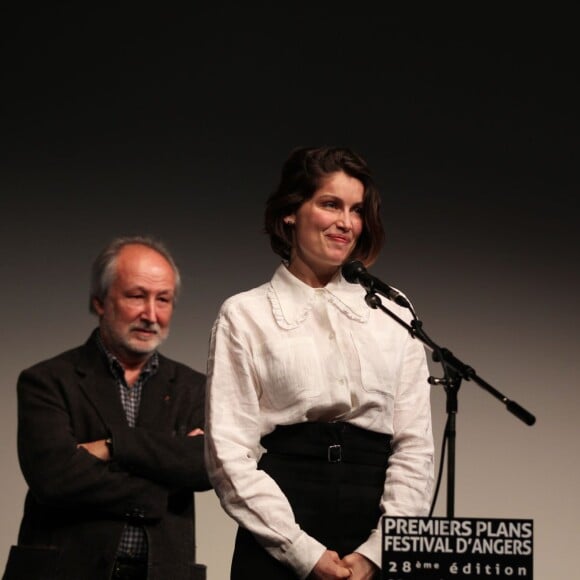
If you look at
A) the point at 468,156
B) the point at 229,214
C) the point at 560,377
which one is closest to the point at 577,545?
the point at 560,377

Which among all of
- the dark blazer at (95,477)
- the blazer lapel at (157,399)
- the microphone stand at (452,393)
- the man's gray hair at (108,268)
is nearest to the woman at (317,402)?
the microphone stand at (452,393)

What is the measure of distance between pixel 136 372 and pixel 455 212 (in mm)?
1999

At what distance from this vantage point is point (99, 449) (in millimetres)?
3256

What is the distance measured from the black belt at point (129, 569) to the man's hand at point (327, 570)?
0.89 m

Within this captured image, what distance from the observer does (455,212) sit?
16.2 feet

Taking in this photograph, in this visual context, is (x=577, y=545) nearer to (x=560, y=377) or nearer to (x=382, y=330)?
(x=560, y=377)

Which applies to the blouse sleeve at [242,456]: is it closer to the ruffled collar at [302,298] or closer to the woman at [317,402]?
the woman at [317,402]

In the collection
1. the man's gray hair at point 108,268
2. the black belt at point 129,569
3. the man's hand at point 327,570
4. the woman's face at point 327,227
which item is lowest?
the man's hand at point 327,570

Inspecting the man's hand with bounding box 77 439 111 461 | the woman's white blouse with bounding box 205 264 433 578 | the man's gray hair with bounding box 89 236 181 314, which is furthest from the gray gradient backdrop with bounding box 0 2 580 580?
the woman's white blouse with bounding box 205 264 433 578

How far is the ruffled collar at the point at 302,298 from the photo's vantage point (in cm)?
271

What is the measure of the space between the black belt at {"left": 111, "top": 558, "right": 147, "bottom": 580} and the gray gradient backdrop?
1341 mm

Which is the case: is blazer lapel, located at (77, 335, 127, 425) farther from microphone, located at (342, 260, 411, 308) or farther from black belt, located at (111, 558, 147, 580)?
microphone, located at (342, 260, 411, 308)

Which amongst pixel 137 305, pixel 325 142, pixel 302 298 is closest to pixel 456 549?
pixel 302 298

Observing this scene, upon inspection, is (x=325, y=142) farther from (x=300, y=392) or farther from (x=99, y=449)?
(x=300, y=392)
